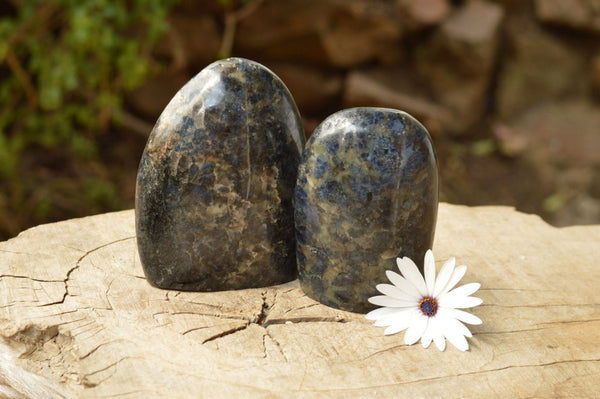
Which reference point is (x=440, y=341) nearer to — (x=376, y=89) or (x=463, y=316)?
(x=463, y=316)

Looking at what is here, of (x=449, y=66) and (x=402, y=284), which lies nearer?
(x=402, y=284)

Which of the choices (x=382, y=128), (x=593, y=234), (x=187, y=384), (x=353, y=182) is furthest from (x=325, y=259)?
(x=593, y=234)

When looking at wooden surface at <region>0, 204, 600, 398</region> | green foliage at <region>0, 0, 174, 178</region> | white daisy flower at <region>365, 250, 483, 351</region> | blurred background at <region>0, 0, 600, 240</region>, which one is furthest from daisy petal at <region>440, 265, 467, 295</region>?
blurred background at <region>0, 0, 600, 240</region>

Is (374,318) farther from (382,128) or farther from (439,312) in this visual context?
(382,128)

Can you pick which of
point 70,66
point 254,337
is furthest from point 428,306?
point 70,66

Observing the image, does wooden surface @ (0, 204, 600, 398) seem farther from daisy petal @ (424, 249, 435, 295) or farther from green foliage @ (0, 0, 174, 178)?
green foliage @ (0, 0, 174, 178)

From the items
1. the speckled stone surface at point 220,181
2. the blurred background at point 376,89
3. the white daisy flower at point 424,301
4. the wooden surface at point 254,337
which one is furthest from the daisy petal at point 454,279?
the blurred background at point 376,89
